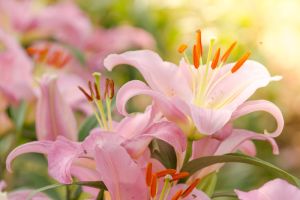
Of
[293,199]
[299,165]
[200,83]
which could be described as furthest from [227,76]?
[299,165]

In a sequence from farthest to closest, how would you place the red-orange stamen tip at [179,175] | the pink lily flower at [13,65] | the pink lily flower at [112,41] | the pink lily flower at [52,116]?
the pink lily flower at [112,41], the pink lily flower at [13,65], the pink lily flower at [52,116], the red-orange stamen tip at [179,175]

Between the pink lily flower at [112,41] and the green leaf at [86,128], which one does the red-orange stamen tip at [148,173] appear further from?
the pink lily flower at [112,41]

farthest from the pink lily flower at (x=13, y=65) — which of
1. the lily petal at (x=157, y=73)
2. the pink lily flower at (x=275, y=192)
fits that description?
the pink lily flower at (x=275, y=192)

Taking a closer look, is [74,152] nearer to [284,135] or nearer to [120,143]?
[120,143]

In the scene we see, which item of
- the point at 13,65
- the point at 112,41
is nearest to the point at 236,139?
the point at 13,65

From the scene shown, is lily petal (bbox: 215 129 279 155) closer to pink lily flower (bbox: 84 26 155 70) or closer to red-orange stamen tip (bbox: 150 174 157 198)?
red-orange stamen tip (bbox: 150 174 157 198)
